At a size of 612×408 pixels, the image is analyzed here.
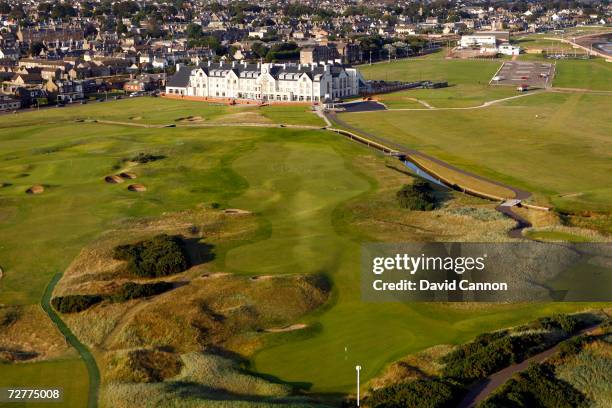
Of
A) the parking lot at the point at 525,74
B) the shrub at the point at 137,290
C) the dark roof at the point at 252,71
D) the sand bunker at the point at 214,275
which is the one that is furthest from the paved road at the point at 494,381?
the parking lot at the point at 525,74

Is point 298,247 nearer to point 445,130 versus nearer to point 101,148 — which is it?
point 101,148

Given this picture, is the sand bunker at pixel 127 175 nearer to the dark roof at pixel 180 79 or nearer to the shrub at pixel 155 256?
the shrub at pixel 155 256

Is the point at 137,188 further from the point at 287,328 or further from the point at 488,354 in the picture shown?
the point at 488,354

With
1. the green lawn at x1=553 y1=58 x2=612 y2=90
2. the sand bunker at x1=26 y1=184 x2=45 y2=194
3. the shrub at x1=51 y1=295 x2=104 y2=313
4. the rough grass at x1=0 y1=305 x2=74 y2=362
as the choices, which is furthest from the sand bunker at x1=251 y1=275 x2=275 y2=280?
the green lawn at x1=553 y1=58 x2=612 y2=90

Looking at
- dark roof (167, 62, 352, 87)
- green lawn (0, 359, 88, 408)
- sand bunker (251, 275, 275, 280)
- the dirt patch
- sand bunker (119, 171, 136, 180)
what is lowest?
green lawn (0, 359, 88, 408)

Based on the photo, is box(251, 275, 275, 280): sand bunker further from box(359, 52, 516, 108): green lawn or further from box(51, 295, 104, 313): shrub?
box(359, 52, 516, 108): green lawn

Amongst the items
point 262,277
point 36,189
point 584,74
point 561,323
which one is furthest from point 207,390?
point 584,74
